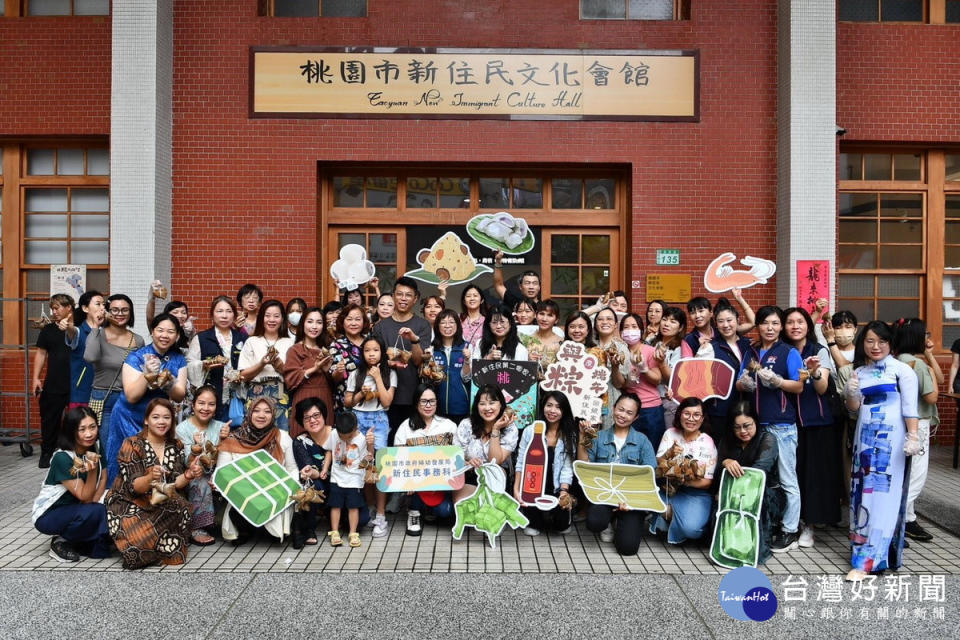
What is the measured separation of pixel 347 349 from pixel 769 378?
10.3 ft

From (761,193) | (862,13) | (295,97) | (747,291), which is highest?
(862,13)

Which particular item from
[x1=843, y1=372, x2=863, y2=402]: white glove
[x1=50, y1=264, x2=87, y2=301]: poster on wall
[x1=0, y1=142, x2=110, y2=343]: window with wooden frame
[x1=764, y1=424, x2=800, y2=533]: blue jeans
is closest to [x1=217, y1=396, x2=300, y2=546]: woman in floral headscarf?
[x1=764, y1=424, x2=800, y2=533]: blue jeans

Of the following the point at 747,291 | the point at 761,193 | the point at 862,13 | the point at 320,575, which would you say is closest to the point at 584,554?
the point at 320,575

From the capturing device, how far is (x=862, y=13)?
28.0 feet

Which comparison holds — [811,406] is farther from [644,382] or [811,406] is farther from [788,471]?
[644,382]

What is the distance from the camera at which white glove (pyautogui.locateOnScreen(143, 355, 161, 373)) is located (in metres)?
4.80

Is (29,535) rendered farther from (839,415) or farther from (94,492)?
(839,415)

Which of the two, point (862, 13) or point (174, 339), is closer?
point (174, 339)

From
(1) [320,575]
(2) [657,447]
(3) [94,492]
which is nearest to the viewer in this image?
(1) [320,575]

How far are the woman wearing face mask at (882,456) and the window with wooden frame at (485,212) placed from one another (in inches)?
168

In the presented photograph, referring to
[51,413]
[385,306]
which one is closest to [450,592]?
[385,306]

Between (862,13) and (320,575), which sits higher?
(862,13)

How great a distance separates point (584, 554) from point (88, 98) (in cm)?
800

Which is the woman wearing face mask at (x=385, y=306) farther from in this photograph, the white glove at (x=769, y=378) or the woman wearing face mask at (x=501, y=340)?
the white glove at (x=769, y=378)
